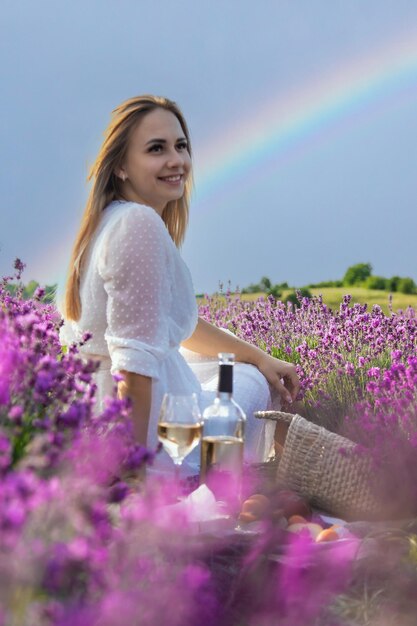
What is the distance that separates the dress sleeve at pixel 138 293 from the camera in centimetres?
281

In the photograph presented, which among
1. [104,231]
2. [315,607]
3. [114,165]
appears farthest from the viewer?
[114,165]

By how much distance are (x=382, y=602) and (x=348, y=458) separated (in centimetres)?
84

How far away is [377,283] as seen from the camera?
19.0m

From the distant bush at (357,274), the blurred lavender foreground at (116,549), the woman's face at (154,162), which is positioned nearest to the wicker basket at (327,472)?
the blurred lavender foreground at (116,549)

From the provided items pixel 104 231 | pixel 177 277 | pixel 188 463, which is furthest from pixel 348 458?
pixel 104 231

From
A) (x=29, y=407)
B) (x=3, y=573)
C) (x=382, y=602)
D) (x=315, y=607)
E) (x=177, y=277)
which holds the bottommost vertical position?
(x=382, y=602)

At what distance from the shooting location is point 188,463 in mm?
3156

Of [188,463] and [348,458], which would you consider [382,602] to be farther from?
[188,463]

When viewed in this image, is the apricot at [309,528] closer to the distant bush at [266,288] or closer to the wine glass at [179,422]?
the wine glass at [179,422]

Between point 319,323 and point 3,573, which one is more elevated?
point 319,323

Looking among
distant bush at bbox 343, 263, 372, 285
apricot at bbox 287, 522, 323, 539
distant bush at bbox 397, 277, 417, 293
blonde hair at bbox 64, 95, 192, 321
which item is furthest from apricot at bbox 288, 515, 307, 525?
distant bush at bbox 343, 263, 372, 285

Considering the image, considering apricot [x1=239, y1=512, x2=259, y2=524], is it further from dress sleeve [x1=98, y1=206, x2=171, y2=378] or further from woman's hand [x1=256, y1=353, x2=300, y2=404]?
woman's hand [x1=256, y1=353, x2=300, y2=404]

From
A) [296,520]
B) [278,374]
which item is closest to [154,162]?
[278,374]

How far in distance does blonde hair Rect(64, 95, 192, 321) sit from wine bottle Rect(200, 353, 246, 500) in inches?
41.2
